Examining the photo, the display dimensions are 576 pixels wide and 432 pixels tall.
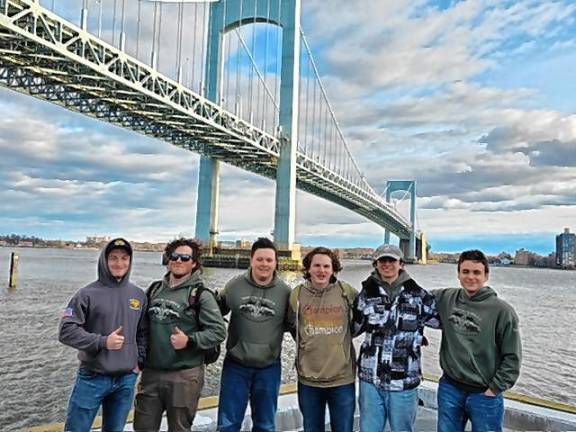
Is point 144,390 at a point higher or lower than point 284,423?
higher

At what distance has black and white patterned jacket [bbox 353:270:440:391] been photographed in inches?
87.7

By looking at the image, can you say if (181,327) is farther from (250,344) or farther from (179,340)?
(250,344)

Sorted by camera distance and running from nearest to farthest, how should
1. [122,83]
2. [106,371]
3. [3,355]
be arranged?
[106,371] → [3,355] → [122,83]

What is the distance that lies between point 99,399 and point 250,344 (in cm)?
64

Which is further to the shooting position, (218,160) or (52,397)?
(218,160)

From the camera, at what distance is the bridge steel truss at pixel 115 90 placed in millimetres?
16875

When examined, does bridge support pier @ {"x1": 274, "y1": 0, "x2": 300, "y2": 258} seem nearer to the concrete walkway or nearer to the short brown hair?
the concrete walkway

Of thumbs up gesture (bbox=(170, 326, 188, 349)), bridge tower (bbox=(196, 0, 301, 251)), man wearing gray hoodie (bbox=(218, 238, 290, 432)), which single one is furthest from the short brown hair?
bridge tower (bbox=(196, 0, 301, 251))

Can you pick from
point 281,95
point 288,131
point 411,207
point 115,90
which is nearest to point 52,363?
point 115,90

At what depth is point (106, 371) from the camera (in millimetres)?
2084

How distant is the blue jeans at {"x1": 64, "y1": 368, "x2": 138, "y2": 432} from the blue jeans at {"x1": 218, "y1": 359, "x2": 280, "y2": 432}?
43 cm

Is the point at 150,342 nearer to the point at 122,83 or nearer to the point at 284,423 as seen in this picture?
the point at 284,423

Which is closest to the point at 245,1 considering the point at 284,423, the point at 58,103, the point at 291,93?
the point at 291,93

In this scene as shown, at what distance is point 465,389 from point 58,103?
75.1ft
